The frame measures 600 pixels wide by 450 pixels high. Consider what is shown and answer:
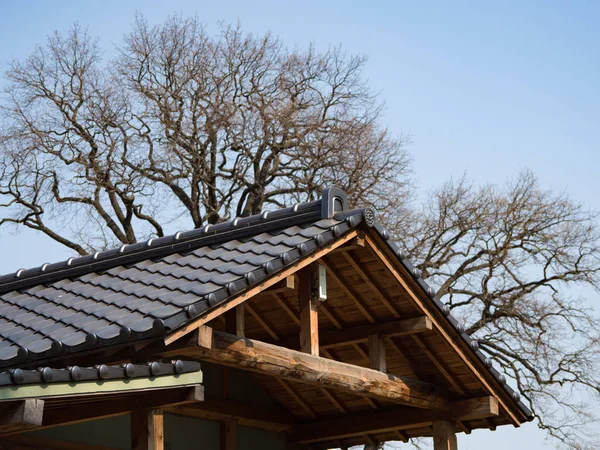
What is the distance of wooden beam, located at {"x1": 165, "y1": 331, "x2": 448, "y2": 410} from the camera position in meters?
7.44

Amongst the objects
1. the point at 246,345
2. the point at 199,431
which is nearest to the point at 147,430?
the point at 246,345

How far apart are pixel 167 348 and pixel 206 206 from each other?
17611 mm

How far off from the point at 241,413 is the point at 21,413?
19.4ft

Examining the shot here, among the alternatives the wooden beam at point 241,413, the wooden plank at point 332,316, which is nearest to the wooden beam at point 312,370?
the wooden plank at point 332,316

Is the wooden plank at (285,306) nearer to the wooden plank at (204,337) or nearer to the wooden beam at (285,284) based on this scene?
the wooden beam at (285,284)

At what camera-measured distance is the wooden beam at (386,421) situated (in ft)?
33.7

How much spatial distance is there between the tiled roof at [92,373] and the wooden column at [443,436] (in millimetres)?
4728

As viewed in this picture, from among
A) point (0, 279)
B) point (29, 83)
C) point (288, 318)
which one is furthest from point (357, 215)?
point (29, 83)

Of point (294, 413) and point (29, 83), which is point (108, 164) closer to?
point (29, 83)

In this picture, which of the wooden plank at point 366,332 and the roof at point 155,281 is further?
the wooden plank at point 366,332

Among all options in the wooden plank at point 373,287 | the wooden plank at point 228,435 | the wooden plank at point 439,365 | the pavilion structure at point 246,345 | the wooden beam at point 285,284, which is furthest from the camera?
the wooden plank at point 228,435

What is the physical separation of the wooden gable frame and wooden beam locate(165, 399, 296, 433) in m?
0.02

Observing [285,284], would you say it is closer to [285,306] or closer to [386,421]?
[285,306]

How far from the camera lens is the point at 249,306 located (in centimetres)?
1016
